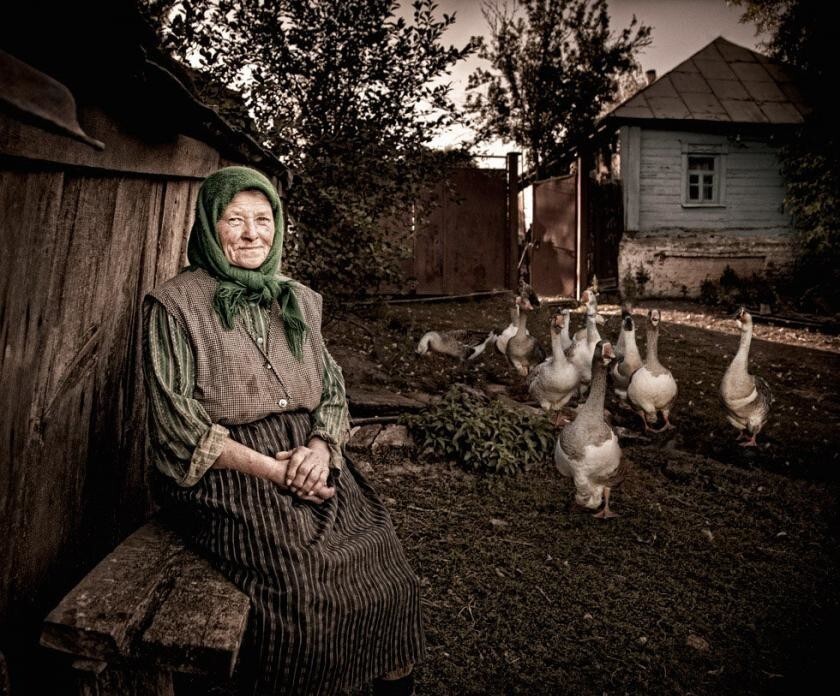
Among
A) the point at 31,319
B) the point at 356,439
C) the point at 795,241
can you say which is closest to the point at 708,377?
the point at 356,439

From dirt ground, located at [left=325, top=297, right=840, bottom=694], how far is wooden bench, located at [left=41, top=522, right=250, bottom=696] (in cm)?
126

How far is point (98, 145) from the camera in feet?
3.05

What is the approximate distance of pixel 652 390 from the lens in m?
5.54

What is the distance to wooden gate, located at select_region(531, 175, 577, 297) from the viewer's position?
15401 mm

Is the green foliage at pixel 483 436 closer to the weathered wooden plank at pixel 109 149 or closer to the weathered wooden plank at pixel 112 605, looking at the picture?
the weathered wooden plank at pixel 109 149

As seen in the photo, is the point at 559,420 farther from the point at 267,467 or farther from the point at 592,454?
the point at 267,467

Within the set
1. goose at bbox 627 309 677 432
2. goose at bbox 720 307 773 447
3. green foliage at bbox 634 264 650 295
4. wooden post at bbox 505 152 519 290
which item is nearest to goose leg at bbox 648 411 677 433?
goose at bbox 627 309 677 432

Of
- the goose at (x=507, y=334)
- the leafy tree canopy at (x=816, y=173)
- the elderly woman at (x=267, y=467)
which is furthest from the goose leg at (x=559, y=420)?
the leafy tree canopy at (x=816, y=173)

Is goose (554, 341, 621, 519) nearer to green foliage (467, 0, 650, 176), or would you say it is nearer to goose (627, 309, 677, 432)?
goose (627, 309, 677, 432)

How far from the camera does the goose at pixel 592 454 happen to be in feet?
13.1

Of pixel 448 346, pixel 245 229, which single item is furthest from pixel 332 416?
pixel 448 346

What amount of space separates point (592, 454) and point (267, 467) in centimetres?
265

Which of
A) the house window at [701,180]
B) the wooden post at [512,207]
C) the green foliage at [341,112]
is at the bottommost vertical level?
the green foliage at [341,112]

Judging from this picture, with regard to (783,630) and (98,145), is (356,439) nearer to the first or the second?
(783,630)
